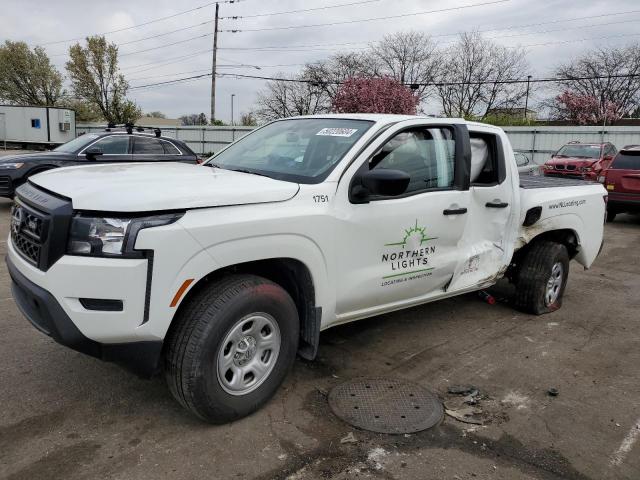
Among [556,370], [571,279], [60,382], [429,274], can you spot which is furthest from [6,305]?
[571,279]

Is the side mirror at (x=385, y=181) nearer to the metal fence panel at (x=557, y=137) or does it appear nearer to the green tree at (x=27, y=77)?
the metal fence panel at (x=557, y=137)

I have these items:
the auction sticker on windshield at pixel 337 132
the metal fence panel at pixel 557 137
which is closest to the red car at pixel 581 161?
the metal fence panel at pixel 557 137

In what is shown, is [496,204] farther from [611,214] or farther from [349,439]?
[611,214]

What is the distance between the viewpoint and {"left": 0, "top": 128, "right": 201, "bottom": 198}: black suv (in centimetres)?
980

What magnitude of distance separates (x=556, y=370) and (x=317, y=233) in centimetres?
231

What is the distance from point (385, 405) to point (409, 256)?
106cm

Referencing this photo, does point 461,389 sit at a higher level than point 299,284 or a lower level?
lower

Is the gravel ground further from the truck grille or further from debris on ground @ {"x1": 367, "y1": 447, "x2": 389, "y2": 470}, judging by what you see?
Result: the truck grille

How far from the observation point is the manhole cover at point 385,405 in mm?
3162

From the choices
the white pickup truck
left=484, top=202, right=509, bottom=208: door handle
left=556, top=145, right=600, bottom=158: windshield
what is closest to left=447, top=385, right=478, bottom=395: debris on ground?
the white pickup truck

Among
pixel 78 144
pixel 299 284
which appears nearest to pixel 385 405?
pixel 299 284

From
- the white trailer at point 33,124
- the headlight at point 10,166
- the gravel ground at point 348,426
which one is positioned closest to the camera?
the gravel ground at point 348,426

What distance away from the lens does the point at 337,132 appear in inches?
149

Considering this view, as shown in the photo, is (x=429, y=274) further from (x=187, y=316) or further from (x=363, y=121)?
(x=187, y=316)
